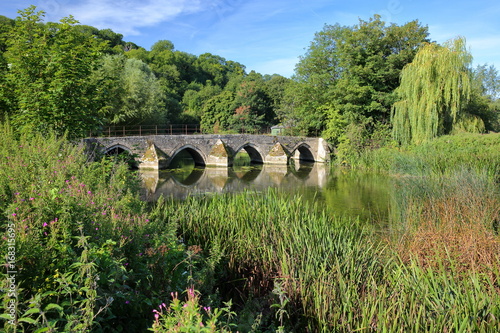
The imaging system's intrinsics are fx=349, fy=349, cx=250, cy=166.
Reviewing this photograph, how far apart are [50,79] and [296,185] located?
1174cm

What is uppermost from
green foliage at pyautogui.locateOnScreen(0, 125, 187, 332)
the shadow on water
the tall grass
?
the tall grass

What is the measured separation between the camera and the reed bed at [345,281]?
A: 10.1 ft

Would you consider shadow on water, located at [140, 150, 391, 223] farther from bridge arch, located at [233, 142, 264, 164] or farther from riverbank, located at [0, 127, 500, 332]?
riverbank, located at [0, 127, 500, 332]

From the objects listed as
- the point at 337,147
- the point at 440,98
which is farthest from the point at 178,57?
the point at 440,98

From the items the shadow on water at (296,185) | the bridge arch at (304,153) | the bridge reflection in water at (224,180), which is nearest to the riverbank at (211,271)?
the shadow on water at (296,185)

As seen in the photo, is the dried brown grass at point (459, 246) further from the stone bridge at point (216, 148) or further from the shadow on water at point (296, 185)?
the stone bridge at point (216, 148)

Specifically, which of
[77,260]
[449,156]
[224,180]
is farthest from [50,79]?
[449,156]

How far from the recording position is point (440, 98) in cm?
1752

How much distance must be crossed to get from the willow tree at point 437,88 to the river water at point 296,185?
379 cm

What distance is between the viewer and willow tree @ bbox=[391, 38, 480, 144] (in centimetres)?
1727

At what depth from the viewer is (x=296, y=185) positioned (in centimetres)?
1664

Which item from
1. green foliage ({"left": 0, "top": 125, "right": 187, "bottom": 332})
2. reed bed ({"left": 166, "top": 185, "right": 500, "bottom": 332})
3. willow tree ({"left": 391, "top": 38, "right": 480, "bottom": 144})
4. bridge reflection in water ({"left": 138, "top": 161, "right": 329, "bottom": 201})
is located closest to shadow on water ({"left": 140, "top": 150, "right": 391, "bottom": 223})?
bridge reflection in water ({"left": 138, "top": 161, "right": 329, "bottom": 201})

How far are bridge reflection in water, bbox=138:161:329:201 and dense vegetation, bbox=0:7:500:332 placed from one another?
4362 millimetres

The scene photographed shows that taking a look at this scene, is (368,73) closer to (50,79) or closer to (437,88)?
(437,88)
